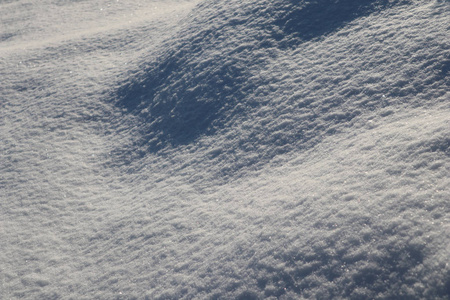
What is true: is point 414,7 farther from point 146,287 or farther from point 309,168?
point 146,287

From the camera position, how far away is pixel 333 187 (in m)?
1.91

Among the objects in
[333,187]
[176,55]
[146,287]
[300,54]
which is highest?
[176,55]

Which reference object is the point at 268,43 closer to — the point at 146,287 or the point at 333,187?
the point at 333,187

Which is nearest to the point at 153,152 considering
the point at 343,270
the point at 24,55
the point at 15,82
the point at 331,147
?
the point at 331,147

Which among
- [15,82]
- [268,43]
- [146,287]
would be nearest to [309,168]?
[146,287]

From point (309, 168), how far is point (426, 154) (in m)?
0.66

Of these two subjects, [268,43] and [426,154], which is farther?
[268,43]

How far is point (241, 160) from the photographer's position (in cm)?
249

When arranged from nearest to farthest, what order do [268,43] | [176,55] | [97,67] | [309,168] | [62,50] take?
[309,168] < [268,43] < [176,55] < [97,67] < [62,50]

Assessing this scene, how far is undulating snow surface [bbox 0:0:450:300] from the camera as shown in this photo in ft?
5.38

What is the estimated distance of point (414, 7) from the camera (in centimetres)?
283

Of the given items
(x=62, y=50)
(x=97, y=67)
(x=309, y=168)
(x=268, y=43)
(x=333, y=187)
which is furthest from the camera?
(x=62, y=50)

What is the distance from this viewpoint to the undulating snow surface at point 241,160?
5.38 feet

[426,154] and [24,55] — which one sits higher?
[24,55]
